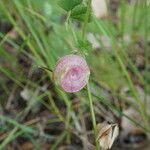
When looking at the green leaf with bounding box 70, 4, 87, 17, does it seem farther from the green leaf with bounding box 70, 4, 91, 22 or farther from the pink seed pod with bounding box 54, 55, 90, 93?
the pink seed pod with bounding box 54, 55, 90, 93

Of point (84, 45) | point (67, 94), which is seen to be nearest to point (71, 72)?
point (84, 45)

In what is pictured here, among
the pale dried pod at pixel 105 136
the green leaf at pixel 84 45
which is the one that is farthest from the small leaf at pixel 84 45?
the pale dried pod at pixel 105 136

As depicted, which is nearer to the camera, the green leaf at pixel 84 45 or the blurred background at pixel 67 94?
the green leaf at pixel 84 45

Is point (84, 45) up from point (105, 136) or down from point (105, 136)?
up

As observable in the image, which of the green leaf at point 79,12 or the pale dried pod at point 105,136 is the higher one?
the green leaf at point 79,12

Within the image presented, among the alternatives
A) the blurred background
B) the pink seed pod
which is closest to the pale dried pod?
the pink seed pod

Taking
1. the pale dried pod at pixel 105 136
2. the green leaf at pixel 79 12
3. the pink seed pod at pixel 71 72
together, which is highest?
the green leaf at pixel 79 12

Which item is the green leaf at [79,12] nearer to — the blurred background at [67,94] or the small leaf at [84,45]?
the small leaf at [84,45]

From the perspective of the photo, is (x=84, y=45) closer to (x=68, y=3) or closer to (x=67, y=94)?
(x=68, y=3)
